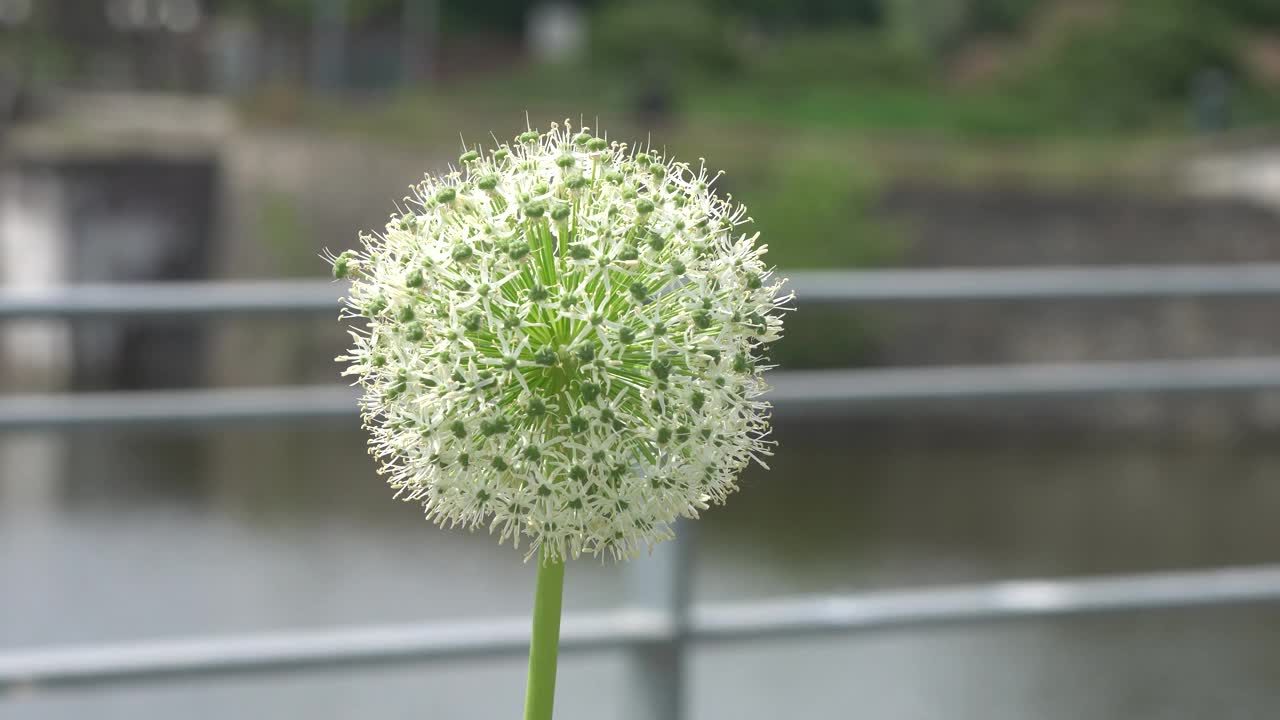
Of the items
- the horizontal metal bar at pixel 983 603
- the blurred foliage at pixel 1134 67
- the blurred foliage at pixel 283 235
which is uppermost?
the blurred foliage at pixel 1134 67

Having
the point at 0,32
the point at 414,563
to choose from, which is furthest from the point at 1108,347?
the point at 0,32

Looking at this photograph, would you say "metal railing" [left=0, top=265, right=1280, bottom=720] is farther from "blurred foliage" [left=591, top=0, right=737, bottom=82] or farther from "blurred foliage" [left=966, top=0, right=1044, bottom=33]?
"blurred foliage" [left=966, top=0, right=1044, bottom=33]

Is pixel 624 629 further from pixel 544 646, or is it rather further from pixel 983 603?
pixel 544 646

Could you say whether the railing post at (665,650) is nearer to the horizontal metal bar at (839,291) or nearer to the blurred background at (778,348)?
the blurred background at (778,348)

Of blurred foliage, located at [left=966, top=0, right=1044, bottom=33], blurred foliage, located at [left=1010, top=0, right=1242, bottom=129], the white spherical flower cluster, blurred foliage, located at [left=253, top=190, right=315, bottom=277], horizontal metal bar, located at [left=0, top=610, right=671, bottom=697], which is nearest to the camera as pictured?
the white spherical flower cluster

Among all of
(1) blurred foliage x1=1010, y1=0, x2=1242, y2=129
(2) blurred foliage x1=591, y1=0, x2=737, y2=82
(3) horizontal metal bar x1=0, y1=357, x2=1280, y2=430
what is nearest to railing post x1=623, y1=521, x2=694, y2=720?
(3) horizontal metal bar x1=0, y1=357, x2=1280, y2=430

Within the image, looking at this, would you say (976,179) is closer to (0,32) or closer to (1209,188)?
(1209,188)

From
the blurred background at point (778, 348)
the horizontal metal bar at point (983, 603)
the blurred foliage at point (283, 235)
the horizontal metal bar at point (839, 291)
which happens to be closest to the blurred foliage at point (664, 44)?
the blurred background at point (778, 348)
